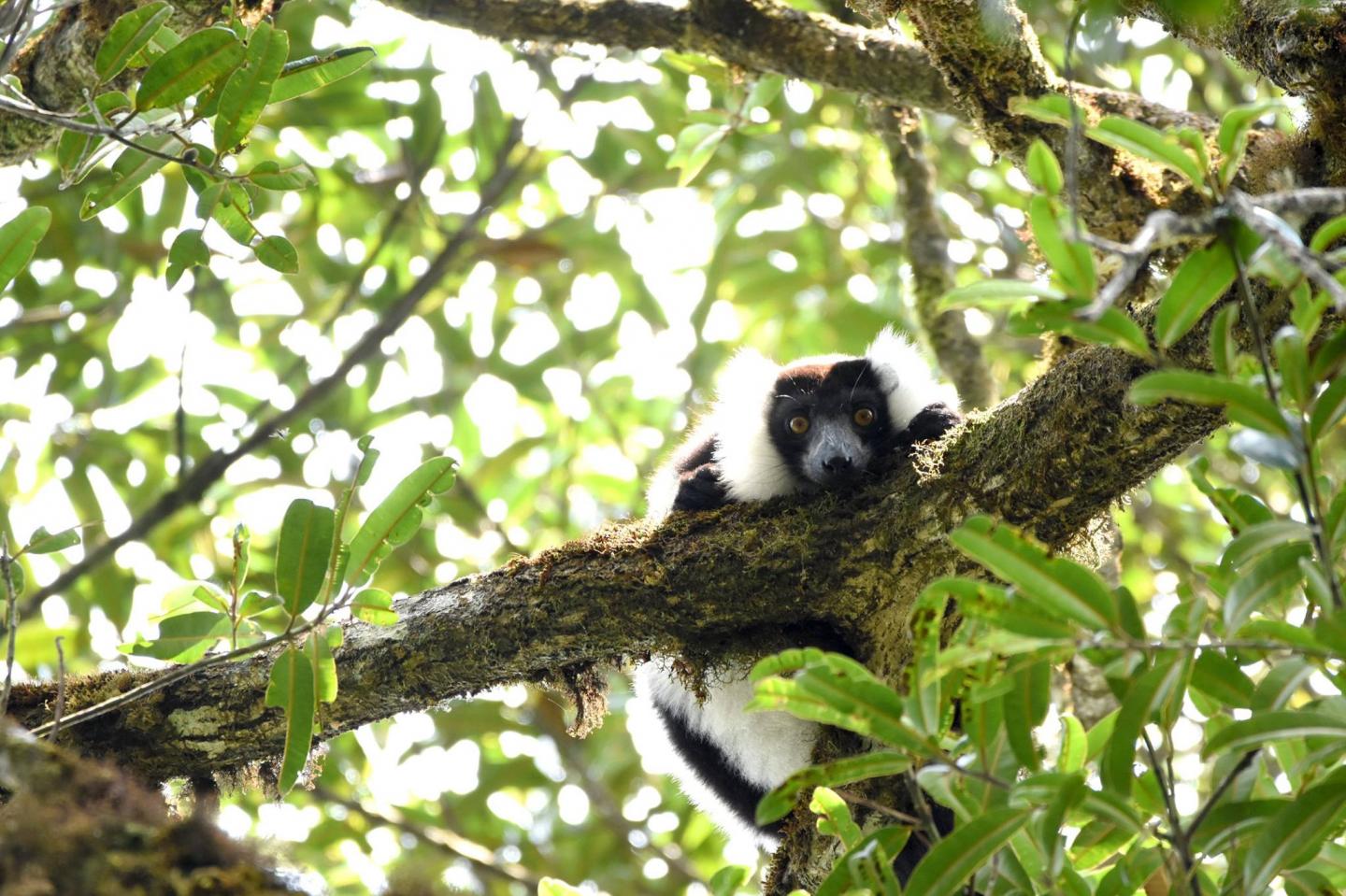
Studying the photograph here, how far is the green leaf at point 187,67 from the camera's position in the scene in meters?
2.88

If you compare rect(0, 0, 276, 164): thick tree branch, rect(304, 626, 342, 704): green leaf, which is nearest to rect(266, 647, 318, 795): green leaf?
rect(304, 626, 342, 704): green leaf

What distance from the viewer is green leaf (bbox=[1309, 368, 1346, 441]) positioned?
6.02 feet

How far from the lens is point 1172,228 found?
162cm

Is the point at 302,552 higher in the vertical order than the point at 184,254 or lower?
lower

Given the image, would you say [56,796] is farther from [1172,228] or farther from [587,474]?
[587,474]

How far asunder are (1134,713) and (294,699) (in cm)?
181

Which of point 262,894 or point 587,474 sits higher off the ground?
point 262,894

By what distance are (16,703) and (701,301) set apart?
190 inches

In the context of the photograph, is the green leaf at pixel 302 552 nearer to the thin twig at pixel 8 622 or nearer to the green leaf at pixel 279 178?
the thin twig at pixel 8 622

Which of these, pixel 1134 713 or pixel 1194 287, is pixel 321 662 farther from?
pixel 1194 287

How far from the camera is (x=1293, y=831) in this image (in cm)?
193

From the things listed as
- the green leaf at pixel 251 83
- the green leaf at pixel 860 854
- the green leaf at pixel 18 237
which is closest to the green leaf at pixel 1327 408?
the green leaf at pixel 860 854

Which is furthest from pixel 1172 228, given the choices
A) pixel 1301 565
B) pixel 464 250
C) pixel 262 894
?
pixel 464 250

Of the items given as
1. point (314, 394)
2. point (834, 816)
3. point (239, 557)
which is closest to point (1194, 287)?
point (834, 816)
